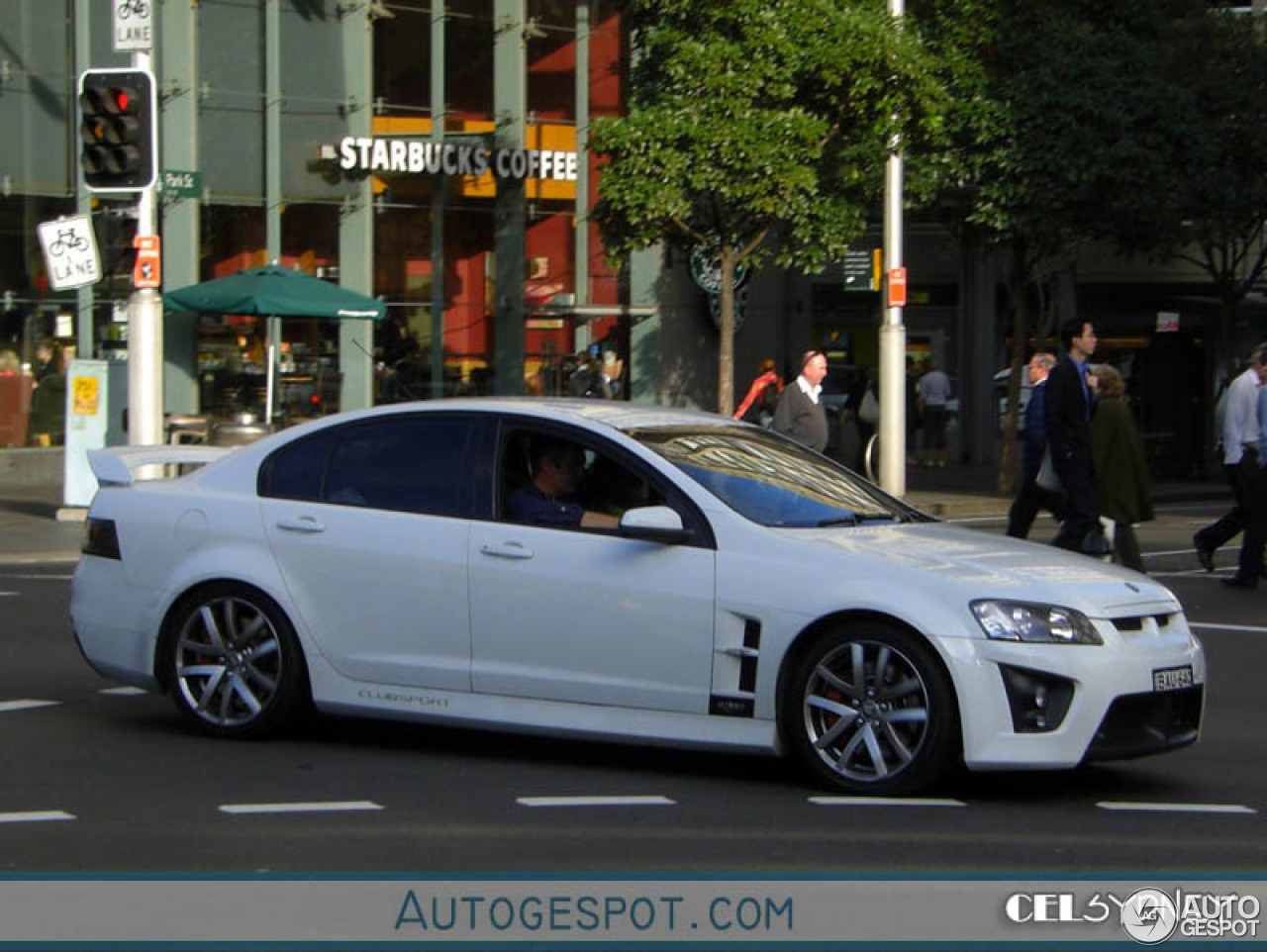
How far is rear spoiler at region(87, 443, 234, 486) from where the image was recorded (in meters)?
9.15

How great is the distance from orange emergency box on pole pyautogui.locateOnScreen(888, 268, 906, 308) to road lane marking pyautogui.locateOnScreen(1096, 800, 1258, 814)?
17.8 metres

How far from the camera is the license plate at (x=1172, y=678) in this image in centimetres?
746

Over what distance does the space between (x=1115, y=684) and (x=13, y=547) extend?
530 inches

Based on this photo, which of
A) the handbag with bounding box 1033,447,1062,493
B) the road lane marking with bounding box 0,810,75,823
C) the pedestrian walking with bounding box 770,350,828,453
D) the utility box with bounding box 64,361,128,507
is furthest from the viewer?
the utility box with bounding box 64,361,128,507

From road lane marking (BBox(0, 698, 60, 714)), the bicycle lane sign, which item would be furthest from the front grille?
the bicycle lane sign

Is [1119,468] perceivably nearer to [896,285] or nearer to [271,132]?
[896,285]

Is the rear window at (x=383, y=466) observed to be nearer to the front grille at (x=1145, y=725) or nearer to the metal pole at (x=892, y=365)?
the front grille at (x=1145, y=725)

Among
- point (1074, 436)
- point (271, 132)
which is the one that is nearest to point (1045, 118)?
point (271, 132)

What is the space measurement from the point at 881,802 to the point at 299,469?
2.92 meters

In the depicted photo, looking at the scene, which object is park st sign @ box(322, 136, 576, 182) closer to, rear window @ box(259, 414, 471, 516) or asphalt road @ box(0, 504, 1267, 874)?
asphalt road @ box(0, 504, 1267, 874)

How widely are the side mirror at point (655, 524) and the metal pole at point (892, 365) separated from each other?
57.0ft

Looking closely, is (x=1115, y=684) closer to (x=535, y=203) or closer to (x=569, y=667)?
(x=569, y=667)

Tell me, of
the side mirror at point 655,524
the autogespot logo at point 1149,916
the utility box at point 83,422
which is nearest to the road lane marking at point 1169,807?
the autogespot logo at point 1149,916

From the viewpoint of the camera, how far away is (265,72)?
28484 mm
